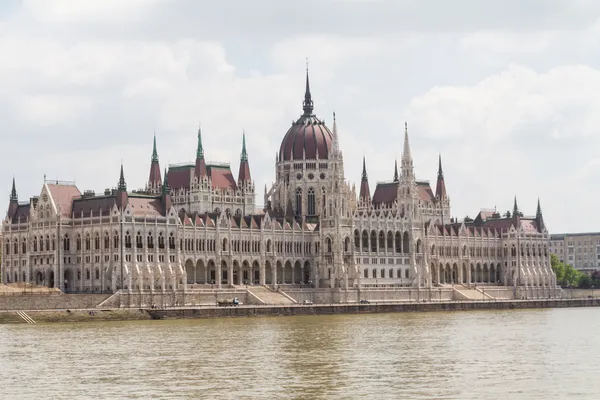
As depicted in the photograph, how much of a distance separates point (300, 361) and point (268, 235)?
294ft

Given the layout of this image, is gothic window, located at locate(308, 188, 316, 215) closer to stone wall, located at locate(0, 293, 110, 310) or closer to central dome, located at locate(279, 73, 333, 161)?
central dome, located at locate(279, 73, 333, 161)

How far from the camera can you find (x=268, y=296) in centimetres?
14962

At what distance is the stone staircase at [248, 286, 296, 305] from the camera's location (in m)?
147

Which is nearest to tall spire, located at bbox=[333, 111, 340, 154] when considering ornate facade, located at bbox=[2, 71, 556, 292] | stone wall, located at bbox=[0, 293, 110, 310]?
ornate facade, located at bbox=[2, 71, 556, 292]

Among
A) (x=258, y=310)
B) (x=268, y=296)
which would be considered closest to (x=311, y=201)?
(x=268, y=296)

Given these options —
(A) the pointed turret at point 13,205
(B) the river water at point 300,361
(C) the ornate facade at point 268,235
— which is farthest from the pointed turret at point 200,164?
(B) the river water at point 300,361

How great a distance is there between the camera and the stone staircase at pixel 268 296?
146625mm

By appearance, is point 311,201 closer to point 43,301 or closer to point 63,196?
point 63,196

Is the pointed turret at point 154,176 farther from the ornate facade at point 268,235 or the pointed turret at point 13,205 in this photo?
the pointed turret at point 13,205

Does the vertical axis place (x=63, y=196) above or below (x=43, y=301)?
above

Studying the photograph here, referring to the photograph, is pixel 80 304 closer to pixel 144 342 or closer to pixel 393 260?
pixel 144 342

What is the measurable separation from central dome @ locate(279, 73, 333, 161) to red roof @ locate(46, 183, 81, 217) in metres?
38.2

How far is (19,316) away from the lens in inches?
4528

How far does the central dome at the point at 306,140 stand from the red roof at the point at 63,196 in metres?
38.2
